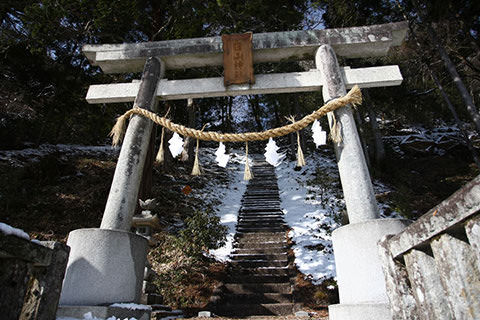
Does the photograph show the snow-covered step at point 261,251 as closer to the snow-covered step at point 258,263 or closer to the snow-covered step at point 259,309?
the snow-covered step at point 258,263

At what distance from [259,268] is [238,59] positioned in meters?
4.41

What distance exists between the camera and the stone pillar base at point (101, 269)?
2.95 m

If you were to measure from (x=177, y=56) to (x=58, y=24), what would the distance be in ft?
14.1

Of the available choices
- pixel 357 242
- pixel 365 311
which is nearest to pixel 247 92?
pixel 357 242

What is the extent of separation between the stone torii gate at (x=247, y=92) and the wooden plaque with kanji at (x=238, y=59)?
108 mm

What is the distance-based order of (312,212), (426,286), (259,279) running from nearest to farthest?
(426,286) → (259,279) → (312,212)

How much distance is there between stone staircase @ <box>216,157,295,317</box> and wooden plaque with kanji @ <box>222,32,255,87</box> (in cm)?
395

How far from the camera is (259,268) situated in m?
6.35

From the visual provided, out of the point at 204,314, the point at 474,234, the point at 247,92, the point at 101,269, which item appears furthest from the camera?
the point at 204,314

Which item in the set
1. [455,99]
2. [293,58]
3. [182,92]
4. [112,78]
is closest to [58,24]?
[112,78]

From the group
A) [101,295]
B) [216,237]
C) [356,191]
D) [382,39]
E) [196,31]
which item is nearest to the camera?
[101,295]

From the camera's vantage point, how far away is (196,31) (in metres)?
7.80

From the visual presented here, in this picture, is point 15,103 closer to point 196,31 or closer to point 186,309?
point 196,31

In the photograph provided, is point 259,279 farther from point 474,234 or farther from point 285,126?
point 474,234
